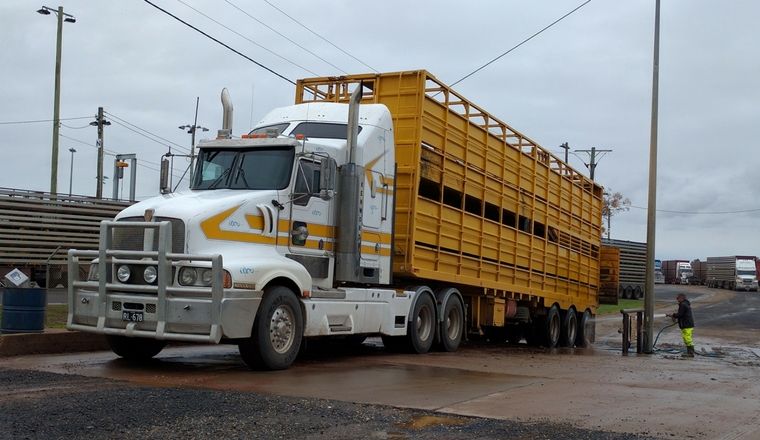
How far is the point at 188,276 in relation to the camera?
9.60 meters

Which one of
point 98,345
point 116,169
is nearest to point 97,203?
point 116,169

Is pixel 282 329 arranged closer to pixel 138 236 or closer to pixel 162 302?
pixel 162 302

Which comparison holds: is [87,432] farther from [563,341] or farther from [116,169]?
[116,169]

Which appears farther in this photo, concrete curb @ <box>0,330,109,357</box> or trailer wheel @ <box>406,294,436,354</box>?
trailer wheel @ <box>406,294,436,354</box>

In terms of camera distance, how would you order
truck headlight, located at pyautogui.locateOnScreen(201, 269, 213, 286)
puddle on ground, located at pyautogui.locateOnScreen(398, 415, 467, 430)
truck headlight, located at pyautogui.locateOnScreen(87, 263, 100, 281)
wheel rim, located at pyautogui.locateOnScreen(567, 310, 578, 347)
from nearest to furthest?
puddle on ground, located at pyautogui.locateOnScreen(398, 415, 467, 430) → truck headlight, located at pyautogui.locateOnScreen(201, 269, 213, 286) → truck headlight, located at pyautogui.locateOnScreen(87, 263, 100, 281) → wheel rim, located at pyautogui.locateOnScreen(567, 310, 578, 347)

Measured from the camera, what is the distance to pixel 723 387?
34.2ft

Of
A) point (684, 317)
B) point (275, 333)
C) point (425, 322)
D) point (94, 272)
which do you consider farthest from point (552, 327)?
point (94, 272)

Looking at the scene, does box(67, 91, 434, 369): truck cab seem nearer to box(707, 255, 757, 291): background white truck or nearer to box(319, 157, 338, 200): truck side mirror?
box(319, 157, 338, 200): truck side mirror

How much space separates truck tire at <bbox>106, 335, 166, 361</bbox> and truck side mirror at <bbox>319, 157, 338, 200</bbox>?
3.12 m

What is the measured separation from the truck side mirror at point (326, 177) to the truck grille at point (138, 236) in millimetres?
2194

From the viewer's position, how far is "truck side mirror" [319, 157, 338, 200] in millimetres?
11070

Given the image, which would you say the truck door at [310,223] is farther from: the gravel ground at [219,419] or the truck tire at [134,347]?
the gravel ground at [219,419]

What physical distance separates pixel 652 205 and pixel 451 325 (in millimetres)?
7149

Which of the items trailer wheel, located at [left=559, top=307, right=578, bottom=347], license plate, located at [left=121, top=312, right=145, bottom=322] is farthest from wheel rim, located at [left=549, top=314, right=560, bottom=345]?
license plate, located at [left=121, top=312, right=145, bottom=322]
